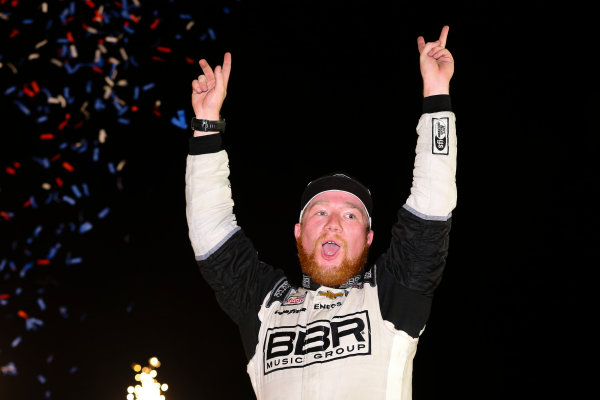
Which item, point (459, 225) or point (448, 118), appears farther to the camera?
point (459, 225)

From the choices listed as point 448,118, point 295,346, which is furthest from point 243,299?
point 448,118

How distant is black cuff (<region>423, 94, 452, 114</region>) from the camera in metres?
2.61

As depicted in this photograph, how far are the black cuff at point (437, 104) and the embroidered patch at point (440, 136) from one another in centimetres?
6

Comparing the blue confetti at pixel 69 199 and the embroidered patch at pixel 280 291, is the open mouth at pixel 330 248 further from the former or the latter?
the blue confetti at pixel 69 199

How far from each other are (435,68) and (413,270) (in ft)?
2.89

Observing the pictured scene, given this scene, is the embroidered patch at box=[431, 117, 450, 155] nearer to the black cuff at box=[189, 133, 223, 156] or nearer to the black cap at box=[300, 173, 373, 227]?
the black cap at box=[300, 173, 373, 227]

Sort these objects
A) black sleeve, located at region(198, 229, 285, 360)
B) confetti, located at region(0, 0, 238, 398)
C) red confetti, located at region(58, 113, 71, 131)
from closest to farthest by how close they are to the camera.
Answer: black sleeve, located at region(198, 229, 285, 360), confetti, located at region(0, 0, 238, 398), red confetti, located at region(58, 113, 71, 131)

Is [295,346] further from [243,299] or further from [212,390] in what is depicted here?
[212,390]

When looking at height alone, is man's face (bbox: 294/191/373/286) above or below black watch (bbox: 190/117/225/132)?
below

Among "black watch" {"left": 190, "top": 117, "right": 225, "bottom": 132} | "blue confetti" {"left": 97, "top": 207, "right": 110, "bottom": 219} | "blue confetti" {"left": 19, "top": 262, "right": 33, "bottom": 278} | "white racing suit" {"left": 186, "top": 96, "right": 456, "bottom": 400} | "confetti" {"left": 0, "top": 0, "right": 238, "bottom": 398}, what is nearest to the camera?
"white racing suit" {"left": 186, "top": 96, "right": 456, "bottom": 400}

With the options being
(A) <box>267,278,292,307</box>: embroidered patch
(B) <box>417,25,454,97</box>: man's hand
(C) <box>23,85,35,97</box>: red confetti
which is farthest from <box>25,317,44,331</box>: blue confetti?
(B) <box>417,25,454,97</box>: man's hand

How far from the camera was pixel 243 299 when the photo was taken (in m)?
2.76

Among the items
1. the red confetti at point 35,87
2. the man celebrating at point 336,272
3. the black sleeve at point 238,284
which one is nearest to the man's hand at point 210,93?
the man celebrating at point 336,272

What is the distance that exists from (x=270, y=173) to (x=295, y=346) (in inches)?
228
